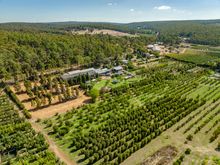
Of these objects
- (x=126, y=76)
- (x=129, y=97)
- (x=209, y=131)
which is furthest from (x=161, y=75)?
(x=209, y=131)

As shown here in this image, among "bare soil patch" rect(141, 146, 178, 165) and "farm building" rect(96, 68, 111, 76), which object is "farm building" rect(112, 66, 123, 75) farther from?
"bare soil patch" rect(141, 146, 178, 165)

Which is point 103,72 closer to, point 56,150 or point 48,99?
point 48,99

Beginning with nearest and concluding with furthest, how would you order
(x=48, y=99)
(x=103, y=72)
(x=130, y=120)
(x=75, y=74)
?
1. (x=130, y=120)
2. (x=48, y=99)
3. (x=75, y=74)
4. (x=103, y=72)

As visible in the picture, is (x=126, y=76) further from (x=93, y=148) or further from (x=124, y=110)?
(x=93, y=148)

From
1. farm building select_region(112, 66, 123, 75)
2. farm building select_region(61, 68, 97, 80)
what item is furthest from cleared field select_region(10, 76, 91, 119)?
farm building select_region(112, 66, 123, 75)

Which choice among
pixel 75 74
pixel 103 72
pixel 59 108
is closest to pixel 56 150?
pixel 59 108
